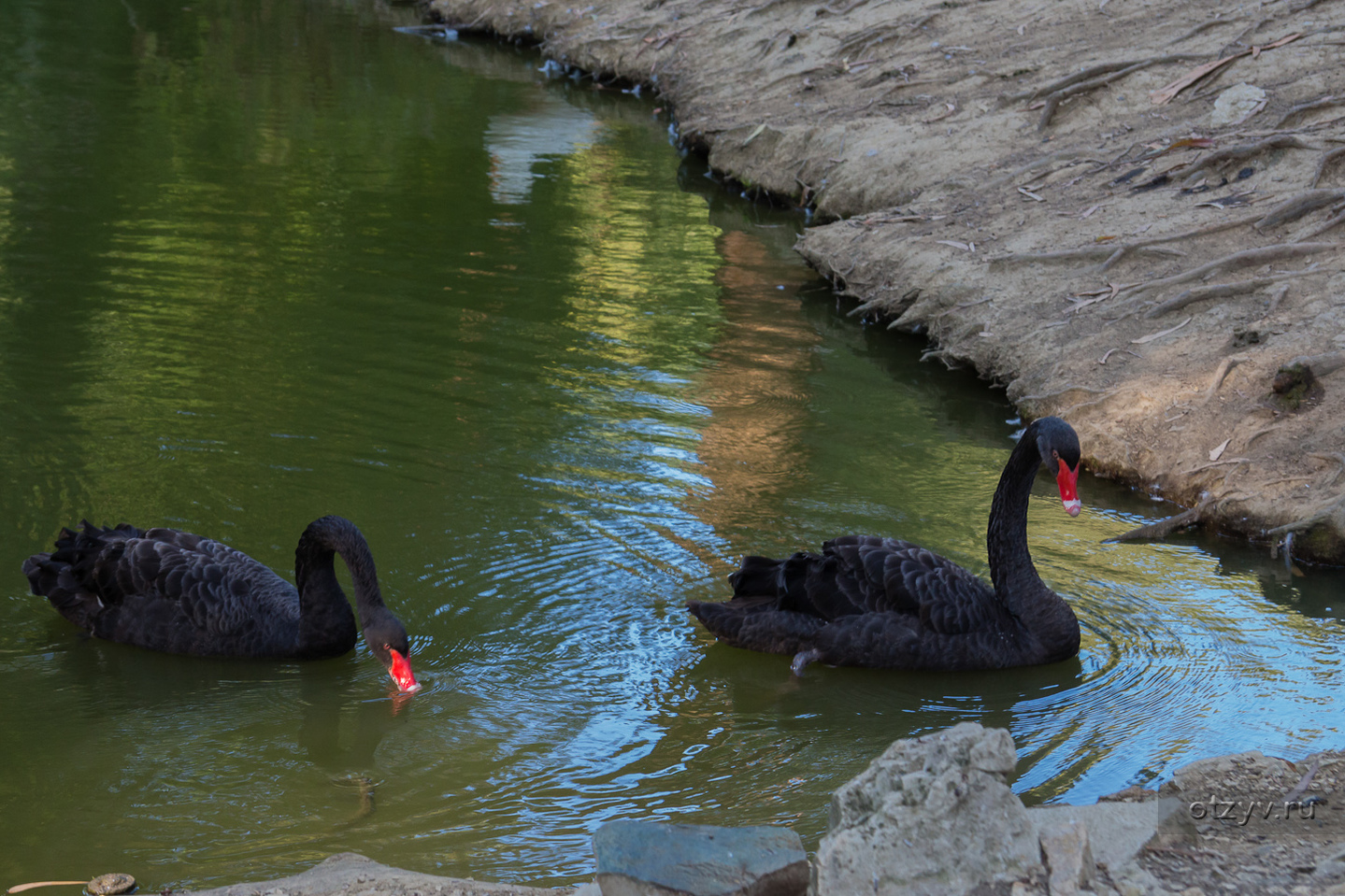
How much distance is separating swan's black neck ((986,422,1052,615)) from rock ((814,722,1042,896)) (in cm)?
263

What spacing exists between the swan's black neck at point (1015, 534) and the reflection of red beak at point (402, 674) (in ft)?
9.02

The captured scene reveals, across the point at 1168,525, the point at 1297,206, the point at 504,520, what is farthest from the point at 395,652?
the point at 1297,206

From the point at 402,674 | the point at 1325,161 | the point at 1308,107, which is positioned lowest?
the point at 402,674

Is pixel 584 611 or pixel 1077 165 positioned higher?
pixel 1077 165

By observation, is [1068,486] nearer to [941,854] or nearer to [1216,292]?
[941,854]

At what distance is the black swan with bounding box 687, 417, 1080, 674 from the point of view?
5.82m

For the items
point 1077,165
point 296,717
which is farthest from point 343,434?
point 1077,165

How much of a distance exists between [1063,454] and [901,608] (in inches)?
39.3

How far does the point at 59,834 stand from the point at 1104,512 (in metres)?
5.83

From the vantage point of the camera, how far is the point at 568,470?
780 centimetres

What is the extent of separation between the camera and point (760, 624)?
19.3 ft

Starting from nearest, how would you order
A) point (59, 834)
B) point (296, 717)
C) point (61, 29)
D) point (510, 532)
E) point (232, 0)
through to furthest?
point (59, 834), point (296, 717), point (510, 532), point (61, 29), point (232, 0)

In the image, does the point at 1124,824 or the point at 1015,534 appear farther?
the point at 1015,534

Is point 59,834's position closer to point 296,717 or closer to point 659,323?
point 296,717
